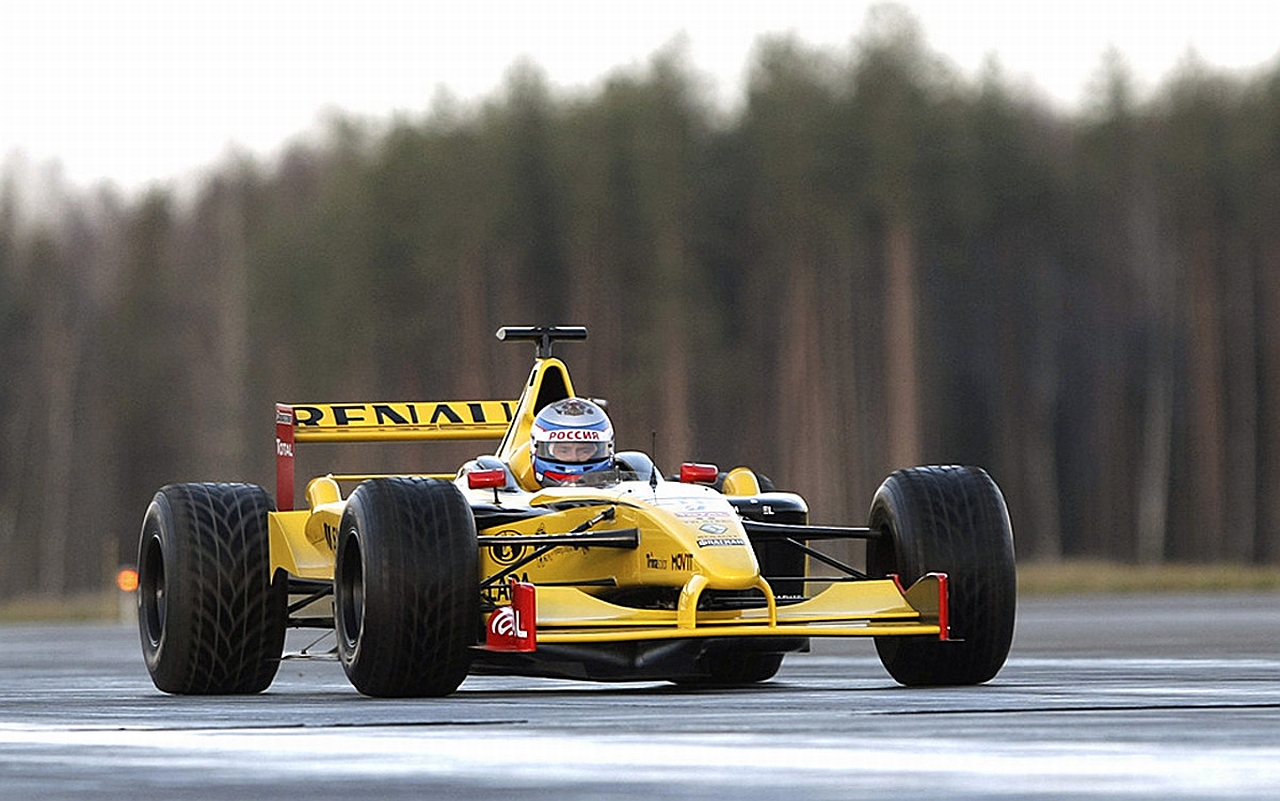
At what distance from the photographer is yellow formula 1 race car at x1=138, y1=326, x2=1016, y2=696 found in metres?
15.1

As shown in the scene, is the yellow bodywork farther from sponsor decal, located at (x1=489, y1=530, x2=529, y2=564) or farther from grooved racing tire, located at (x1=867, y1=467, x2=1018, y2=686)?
grooved racing tire, located at (x1=867, y1=467, x2=1018, y2=686)

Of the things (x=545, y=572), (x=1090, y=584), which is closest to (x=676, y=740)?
(x=545, y=572)

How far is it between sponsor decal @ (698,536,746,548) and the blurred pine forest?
55.2m

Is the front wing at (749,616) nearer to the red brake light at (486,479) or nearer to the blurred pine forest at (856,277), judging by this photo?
the red brake light at (486,479)

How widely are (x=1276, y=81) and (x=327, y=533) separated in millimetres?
62865

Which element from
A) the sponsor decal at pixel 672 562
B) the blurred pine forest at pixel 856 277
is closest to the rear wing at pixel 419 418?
the sponsor decal at pixel 672 562

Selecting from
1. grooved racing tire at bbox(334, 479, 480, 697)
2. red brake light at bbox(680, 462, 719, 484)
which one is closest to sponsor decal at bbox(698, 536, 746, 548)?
grooved racing tire at bbox(334, 479, 480, 697)

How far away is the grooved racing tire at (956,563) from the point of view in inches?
640

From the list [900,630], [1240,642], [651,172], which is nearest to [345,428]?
[900,630]

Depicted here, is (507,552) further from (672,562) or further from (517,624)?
(517,624)

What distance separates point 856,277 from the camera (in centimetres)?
7644

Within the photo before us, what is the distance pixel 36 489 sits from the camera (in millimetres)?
97562

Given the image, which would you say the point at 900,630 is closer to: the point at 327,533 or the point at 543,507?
the point at 543,507

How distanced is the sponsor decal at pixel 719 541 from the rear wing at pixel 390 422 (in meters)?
4.10
